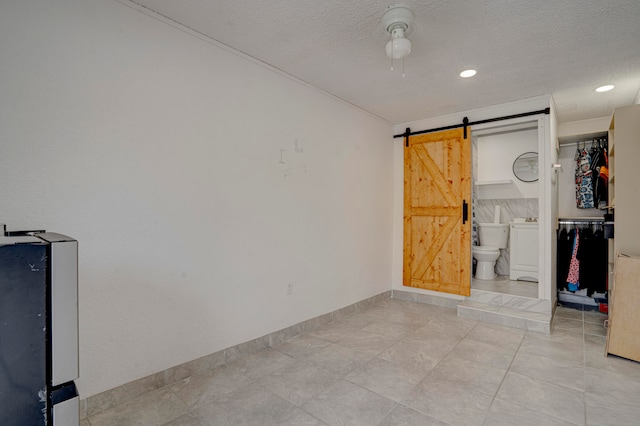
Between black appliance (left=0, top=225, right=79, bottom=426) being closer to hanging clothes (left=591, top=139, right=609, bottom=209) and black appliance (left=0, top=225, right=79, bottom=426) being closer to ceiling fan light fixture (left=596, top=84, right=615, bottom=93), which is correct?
ceiling fan light fixture (left=596, top=84, right=615, bottom=93)

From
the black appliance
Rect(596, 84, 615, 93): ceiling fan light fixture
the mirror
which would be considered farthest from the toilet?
the black appliance

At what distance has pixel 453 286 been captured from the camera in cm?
406

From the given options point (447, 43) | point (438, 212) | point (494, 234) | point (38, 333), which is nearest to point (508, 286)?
point (494, 234)

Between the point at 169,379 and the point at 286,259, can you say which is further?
the point at 286,259

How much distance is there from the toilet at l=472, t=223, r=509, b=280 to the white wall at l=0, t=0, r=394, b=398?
285 cm

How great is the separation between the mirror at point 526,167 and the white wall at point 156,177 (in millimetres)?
3679

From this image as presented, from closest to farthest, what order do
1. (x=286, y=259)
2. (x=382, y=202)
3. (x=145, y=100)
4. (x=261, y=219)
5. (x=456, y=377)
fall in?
(x=145, y=100) < (x=456, y=377) < (x=261, y=219) < (x=286, y=259) < (x=382, y=202)

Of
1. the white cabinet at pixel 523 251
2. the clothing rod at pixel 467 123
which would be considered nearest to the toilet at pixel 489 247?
the white cabinet at pixel 523 251

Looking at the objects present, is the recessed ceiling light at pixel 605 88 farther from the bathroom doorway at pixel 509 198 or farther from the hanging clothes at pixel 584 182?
the hanging clothes at pixel 584 182

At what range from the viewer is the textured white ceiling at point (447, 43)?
6.62 feet

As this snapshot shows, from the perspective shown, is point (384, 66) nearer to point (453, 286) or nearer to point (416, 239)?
point (416, 239)

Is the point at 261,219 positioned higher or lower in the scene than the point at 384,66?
lower

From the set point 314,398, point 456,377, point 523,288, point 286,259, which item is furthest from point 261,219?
point 523,288

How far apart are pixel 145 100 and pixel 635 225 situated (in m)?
4.24
